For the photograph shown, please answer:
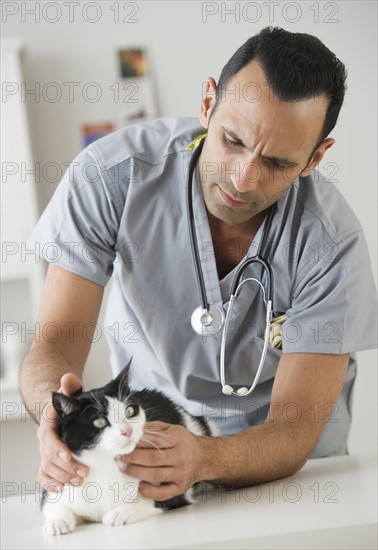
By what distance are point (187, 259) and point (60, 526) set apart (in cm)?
57

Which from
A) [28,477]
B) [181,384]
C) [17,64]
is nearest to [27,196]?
[17,64]

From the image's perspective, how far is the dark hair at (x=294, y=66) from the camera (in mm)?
1158

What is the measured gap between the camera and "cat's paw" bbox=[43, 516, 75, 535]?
36.3 inches

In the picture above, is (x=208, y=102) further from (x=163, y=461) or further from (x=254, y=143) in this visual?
(x=163, y=461)

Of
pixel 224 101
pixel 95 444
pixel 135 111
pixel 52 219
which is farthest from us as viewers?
pixel 135 111

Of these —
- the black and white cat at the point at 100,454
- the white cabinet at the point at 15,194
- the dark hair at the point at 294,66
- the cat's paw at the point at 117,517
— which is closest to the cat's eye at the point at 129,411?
the black and white cat at the point at 100,454

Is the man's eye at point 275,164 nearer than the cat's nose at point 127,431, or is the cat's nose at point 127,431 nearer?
the cat's nose at point 127,431

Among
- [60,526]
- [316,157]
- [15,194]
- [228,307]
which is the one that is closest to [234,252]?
[228,307]

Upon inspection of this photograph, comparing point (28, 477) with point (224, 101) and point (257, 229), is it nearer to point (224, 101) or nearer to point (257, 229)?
point (257, 229)

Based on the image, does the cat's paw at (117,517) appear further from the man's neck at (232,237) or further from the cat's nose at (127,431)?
the man's neck at (232,237)

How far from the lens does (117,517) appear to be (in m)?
0.94

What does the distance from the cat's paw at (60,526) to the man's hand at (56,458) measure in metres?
0.04

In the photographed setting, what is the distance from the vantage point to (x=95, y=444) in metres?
0.92

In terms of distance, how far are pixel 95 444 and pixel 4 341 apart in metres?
1.69
